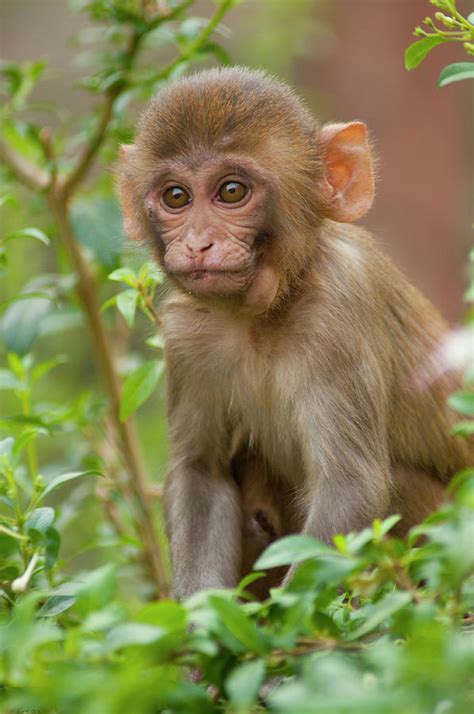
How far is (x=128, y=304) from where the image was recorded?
503cm

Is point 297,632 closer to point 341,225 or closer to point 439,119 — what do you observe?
point 341,225

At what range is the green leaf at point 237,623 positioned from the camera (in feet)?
9.23

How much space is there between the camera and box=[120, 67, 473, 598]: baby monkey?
5.29 m

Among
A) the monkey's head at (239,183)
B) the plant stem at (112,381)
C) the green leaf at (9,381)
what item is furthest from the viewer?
the plant stem at (112,381)

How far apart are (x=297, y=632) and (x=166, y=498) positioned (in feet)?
10.9

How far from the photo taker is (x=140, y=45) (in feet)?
21.8

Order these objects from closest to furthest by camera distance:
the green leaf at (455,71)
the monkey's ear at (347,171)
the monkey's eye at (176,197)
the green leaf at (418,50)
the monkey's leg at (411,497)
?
the green leaf at (455,71)
the green leaf at (418,50)
the monkey's eye at (176,197)
the monkey's ear at (347,171)
the monkey's leg at (411,497)

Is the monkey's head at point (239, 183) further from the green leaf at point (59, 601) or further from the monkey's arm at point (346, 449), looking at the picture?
the green leaf at point (59, 601)

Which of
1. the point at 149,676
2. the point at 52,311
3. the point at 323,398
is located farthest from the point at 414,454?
the point at 149,676

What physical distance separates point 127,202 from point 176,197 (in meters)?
0.67

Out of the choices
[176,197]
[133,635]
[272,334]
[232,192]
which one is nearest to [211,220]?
[232,192]

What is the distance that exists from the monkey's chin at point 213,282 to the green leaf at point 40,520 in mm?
1395

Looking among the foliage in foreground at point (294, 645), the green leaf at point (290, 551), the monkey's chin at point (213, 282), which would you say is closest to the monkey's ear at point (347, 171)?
the monkey's chin at point (213, 282)

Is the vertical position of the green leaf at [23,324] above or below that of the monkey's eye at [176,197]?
below
